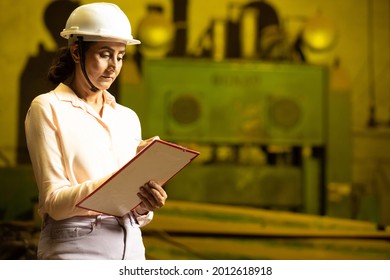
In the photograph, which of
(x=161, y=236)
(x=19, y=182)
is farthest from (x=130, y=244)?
(x=19, y=182)

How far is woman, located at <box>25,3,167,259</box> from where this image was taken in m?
1.33

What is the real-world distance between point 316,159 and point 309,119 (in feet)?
0.83

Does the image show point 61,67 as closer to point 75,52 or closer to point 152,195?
point 75,52

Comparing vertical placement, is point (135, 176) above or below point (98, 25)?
below

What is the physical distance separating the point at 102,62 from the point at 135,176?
10.4 inches

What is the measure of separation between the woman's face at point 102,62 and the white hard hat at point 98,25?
0.7 inches

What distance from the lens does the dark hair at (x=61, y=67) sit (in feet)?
4.74

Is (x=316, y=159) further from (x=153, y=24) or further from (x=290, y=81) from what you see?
Answer: (x=153, y=24)

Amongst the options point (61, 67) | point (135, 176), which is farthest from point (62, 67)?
point (135, 176)

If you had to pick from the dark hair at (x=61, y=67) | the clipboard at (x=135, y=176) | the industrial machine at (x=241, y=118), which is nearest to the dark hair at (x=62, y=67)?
the dark hair at (x=61, y=67)

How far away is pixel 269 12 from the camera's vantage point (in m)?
4.36

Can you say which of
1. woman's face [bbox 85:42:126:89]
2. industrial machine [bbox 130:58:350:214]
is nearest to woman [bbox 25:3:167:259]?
woman's face [bbox 85:42:126:89]

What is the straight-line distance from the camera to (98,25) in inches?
54.9

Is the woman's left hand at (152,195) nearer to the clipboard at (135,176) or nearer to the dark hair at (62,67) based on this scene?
the clipboard at (135,176)
